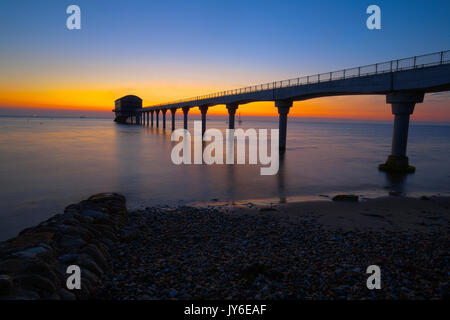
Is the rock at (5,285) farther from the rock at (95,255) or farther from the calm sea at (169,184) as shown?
the calm sea at (169,184)

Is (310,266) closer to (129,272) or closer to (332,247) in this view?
(332,247)

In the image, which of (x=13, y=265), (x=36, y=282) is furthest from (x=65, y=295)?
(x=13, y=265)

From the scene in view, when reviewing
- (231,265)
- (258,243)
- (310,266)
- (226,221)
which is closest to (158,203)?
(226,221)

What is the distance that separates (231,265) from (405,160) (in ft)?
74.2

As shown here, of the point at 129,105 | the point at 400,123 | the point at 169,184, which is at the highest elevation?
the point at 129,105

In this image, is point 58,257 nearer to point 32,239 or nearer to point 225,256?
point 32,239

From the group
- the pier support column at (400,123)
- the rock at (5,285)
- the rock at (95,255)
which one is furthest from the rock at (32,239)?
the pier support column at (400,123)

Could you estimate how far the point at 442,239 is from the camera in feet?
26.3

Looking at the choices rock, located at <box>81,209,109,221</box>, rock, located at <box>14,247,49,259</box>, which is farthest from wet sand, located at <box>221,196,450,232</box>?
rock, located at <box>14,247,49,259</box>

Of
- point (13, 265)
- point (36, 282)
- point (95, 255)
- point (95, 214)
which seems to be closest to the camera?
point (36, 282)

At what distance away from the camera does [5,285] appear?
436 centimetres

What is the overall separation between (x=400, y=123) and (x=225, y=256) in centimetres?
2181
